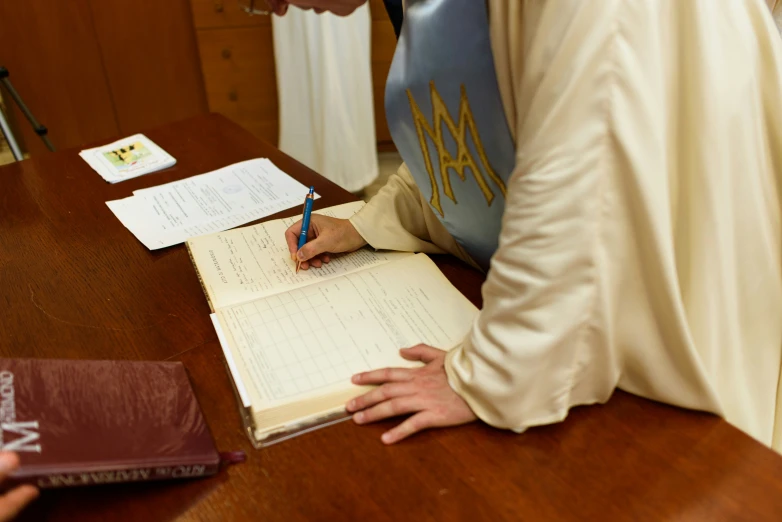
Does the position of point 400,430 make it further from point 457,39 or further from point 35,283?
point 35,283

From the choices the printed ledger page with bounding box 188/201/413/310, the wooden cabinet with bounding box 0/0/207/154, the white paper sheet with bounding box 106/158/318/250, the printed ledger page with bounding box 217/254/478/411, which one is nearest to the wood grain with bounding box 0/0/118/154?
the wooden cabinet with bounding box 0/0/207/154

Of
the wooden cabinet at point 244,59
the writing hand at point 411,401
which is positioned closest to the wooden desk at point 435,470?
the writing hand at point 411,401

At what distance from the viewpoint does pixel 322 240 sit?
81 cm

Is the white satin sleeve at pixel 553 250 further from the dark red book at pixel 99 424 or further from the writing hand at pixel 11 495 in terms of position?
the writing hand at pixel 11 495

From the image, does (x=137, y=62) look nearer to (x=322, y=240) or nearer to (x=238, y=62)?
(x=238, y=62)

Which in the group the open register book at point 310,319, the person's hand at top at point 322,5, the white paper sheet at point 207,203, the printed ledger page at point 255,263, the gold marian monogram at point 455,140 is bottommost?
the white paper sheet at point 207,203

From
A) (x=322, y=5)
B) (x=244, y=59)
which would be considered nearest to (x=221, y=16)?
(x=244, y=59)

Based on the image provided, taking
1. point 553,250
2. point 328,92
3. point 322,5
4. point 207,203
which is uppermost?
point 322,5

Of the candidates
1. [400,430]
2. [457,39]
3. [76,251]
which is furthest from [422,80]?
[76,251]

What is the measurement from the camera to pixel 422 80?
702mm

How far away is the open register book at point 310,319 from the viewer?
58cm

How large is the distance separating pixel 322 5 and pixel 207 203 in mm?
399

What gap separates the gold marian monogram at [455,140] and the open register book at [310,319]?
0.12 metres

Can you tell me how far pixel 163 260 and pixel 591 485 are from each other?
0.63m
